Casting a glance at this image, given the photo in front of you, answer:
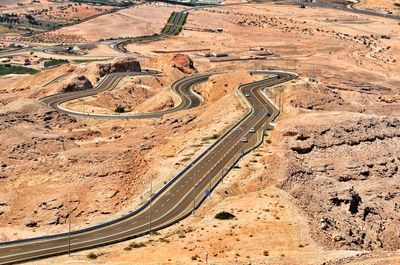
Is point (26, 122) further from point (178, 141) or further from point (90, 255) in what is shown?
point (90, 255)

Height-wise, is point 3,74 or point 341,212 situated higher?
point 341,212

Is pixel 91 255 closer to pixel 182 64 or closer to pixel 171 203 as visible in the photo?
pixel 171 203

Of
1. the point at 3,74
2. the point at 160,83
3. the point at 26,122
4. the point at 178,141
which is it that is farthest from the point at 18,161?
the point at 3,74

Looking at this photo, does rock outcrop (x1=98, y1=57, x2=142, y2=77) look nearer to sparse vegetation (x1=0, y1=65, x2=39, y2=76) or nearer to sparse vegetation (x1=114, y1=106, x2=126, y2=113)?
sparse vegetation (x1=114, y1=106, x2=126, y2=113)

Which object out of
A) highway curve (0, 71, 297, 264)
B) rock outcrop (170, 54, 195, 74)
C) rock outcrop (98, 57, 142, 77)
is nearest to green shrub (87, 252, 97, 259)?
highway curve (0, 71, 297, 264)

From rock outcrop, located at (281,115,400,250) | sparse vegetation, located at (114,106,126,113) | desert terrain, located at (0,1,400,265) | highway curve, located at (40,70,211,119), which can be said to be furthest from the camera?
sparse vegetation, located at (114,106,126,113)

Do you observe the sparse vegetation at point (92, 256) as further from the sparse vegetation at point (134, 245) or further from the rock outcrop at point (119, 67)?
the rock outcrop at point (119, 67)

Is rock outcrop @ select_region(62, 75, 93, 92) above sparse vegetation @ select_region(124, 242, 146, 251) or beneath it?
beneath
